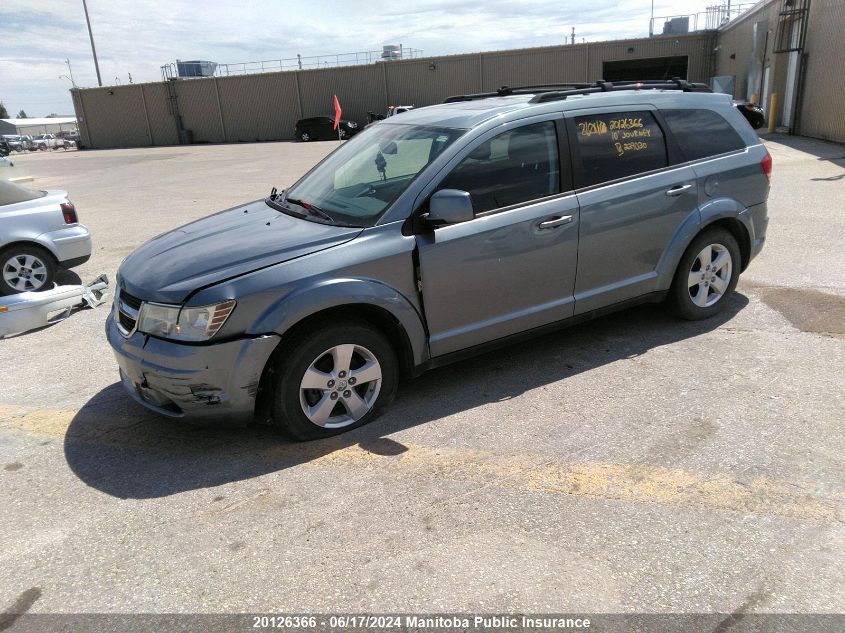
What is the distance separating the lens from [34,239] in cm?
707

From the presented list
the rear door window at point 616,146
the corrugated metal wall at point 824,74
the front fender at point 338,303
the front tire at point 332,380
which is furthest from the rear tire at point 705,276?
the corrugated metal wall at point 824,74

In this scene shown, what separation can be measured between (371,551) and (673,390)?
2327 mm

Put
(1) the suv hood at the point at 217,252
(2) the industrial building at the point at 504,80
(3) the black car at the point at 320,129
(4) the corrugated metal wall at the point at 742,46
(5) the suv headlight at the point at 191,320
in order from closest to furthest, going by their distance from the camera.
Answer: (5) the suv headlight at the point at 191,320 < (1) the suv hood at the point at 217,252 < (2) the industrial building at the point at 504,80 < (4) the corrugated metal wall at the point at 742,46 < (3) the black car at the point at 320,129

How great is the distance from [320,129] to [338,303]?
38424 millimetres

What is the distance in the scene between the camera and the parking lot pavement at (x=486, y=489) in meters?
2.60

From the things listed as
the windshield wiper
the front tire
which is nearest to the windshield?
the windshield wiper

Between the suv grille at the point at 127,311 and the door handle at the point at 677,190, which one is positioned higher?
the door handle at the point at 677,190

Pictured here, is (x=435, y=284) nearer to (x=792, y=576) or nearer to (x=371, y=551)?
(x=371, y=551)

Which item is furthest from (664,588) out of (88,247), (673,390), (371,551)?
(88,247)

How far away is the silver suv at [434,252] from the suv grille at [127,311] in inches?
0.6

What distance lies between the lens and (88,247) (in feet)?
24.6

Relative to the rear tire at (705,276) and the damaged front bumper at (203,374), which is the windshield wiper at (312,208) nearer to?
the damaged front bumper at (203,374)

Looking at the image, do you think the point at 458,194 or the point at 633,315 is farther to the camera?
the point at 633,315

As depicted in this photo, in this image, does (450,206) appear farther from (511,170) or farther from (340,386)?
(340,386)
